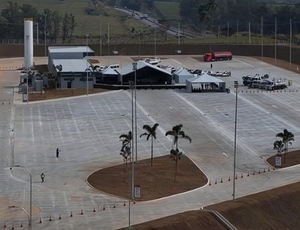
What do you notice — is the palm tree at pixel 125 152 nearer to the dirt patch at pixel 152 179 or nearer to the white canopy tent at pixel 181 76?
the dirt patch at pixel 152 179

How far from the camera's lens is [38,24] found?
15875cm

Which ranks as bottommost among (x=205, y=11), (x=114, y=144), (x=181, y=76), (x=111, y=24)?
(x=114, y=144)

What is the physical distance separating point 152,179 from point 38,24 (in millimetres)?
116338

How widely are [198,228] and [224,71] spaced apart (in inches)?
2616

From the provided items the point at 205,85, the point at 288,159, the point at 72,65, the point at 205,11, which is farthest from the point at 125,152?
the point at 205,11

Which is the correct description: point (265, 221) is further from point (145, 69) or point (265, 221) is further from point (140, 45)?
point (140, 45)

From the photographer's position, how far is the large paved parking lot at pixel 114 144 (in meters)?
40.8

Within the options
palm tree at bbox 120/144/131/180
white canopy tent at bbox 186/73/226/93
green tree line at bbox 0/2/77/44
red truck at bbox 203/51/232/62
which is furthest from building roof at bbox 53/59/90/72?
green tree line at bbox 0/2/77/44

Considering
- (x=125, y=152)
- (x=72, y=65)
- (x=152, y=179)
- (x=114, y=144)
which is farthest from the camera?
(x=72, y=65)

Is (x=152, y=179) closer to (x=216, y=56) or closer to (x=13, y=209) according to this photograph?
(x=13, y=209)

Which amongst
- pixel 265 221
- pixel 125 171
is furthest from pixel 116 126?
pixel 265 221

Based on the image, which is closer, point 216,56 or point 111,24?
point 216,56

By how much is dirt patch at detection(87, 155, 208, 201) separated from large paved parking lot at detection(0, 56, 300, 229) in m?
0.72

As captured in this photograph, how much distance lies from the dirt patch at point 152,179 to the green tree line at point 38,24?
108 m
